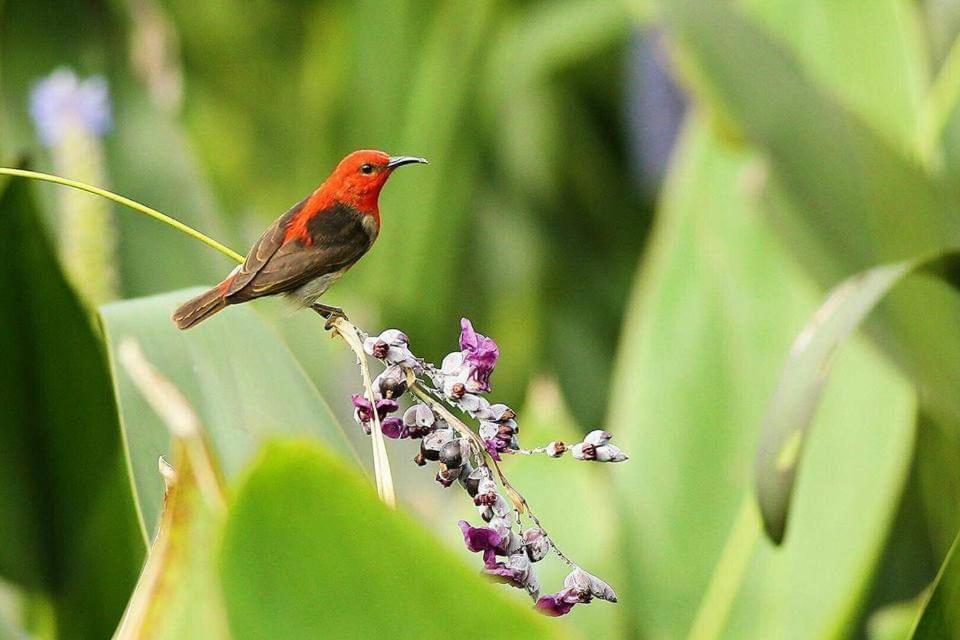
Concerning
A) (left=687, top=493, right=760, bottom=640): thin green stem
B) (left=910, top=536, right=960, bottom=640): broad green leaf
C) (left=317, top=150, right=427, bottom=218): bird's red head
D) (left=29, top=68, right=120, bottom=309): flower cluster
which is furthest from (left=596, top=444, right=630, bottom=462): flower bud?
(left=687, top=493, right=760, bottom=640): thin green stem

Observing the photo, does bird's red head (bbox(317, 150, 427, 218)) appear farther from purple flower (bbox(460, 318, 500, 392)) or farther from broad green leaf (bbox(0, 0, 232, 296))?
broad green leaf (bbox(0, 0, 232, 296))

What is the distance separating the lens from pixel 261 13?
1855mm

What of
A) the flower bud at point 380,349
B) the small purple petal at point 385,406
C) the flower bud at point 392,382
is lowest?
the small purple petal at point 385,406

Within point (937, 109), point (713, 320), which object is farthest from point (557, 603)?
point (937, 109)

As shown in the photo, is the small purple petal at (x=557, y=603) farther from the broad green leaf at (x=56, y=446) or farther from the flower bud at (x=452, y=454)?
the broad green leaf at (x=56, y=446)

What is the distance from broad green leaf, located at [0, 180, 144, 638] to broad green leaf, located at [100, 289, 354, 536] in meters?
0.11

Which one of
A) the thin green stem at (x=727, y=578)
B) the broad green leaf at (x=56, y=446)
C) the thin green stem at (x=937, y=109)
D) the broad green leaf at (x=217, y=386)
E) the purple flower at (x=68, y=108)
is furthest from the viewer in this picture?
the thin green stem at (x=937, y=109)

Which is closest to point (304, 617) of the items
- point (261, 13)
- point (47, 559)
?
point (47, 559)

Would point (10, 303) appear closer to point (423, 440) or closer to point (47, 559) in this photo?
point (47, 559)

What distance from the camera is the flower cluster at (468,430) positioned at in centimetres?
37

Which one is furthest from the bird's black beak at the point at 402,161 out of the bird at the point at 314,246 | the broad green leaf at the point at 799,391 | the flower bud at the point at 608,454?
the broad green leaf at the point at 799,391

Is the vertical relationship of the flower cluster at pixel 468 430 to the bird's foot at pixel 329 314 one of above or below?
below

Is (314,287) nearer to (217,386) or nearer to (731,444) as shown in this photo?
(217,386)

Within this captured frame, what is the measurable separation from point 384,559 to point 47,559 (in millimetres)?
358
